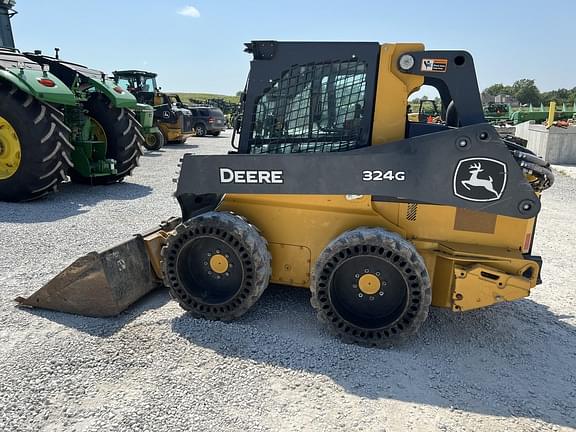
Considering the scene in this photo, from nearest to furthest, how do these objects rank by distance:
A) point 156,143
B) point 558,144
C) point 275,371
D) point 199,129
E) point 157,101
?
1. point 275,371
2. point 558,144
3. point 156,143
4. point 157,101
5. point 199,129

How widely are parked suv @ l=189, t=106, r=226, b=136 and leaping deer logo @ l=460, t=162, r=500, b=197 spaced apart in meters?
21.7

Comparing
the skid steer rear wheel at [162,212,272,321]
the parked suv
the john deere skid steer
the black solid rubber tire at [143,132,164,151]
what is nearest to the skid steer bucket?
the john deere skid steer

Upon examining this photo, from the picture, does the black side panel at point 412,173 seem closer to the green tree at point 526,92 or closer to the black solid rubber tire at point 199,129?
the black solid rubber tire at point 199,129

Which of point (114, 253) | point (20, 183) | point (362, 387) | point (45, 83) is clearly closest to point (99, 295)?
point (114, 253)

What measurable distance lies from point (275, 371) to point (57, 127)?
580 cm

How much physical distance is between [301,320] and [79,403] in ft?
5.74

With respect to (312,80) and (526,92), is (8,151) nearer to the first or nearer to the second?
(312,80)

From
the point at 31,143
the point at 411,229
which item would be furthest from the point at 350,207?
the point at 31,143

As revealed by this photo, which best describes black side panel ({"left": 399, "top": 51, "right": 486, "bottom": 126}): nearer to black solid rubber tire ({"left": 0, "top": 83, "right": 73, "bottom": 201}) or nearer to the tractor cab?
black solid rubber tire ({"left": 0, "top": 83, "right": 73, "bottom": 201})

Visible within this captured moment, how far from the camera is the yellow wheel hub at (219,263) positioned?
3.75m

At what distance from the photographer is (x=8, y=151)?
23.7 feet

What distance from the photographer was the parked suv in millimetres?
23897

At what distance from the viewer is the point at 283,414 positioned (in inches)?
107

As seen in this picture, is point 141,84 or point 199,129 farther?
point 199,129
